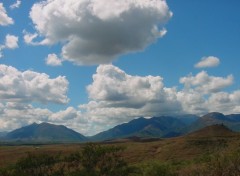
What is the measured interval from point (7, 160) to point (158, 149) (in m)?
68.1

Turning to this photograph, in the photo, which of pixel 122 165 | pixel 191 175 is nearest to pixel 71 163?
pixel 122 165

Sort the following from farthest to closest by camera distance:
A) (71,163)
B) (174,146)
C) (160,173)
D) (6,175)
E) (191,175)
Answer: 1. (174,146)
2. (71,163)
3. (6,175)
4. (160,173)
5. (191,175)

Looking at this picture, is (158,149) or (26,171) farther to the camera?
(158,149)

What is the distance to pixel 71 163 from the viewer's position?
92750 mm

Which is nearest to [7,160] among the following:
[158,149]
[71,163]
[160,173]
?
[158,149]

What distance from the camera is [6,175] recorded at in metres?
85.5

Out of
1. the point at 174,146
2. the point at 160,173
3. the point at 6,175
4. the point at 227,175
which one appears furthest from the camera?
the point at 174,146

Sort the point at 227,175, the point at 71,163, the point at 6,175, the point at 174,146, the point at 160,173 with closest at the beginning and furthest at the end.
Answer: the point at 227,175 → the point at 160,173 → the point at 6,175 → the point at 71,163 → the point at 174,146

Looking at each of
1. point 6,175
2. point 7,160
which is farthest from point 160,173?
point 7,160

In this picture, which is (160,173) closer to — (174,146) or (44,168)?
(44,168)

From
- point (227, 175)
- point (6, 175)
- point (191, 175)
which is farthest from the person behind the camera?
point (6, 175)

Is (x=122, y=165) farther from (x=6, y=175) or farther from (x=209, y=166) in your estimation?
(x=209, y=166)

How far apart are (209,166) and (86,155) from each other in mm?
37776

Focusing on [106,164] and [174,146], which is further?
[174,146]
